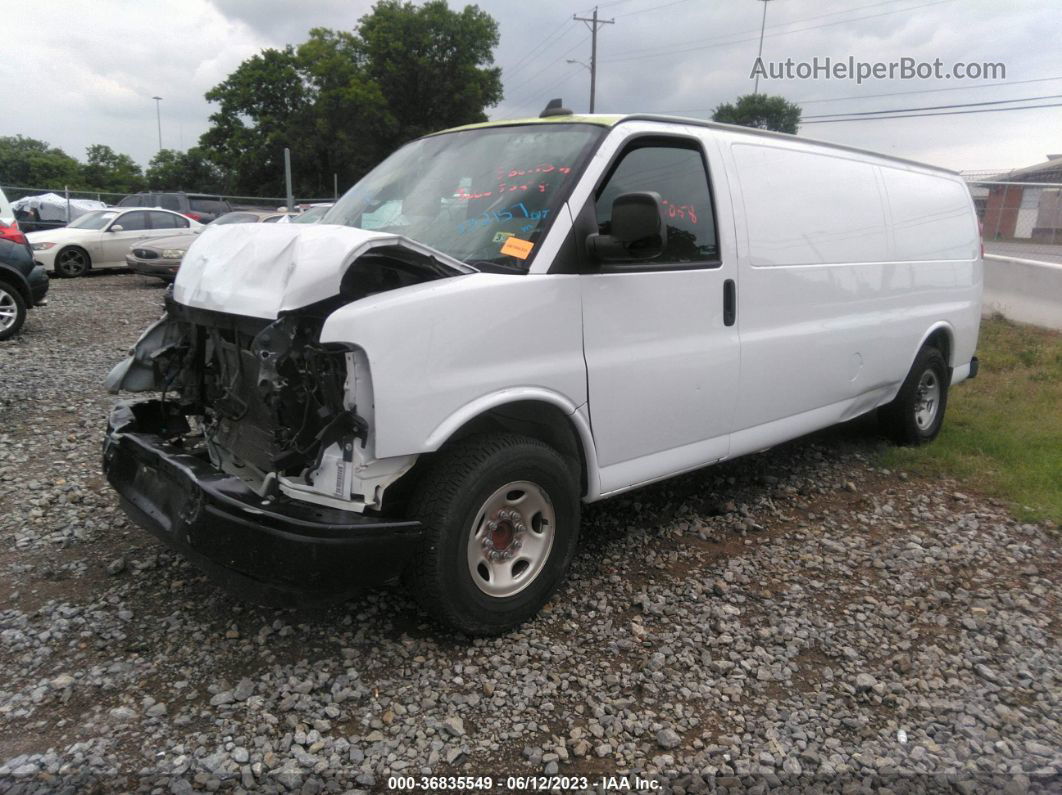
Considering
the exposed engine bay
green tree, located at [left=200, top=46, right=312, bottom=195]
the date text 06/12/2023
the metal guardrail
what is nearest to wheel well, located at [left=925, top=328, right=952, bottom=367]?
the exposed engine bay

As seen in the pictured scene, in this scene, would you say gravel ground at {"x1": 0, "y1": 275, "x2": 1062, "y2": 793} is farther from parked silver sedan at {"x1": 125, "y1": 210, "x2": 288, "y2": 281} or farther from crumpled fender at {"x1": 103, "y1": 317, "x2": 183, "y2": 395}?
parked silver sedan at {"x1": 125, "y1": 210, "x2": 288, "y2": 281}

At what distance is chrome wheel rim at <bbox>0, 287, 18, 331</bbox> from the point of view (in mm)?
9031

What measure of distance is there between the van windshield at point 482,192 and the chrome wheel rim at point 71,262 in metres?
14.5

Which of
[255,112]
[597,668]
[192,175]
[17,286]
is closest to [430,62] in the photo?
[255,112]

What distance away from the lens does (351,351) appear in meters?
2.64

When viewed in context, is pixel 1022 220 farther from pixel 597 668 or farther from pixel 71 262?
pixel 71 262

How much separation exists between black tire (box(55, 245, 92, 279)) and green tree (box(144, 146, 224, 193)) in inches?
1641

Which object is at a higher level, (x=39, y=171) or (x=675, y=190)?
(x=39, y=171)

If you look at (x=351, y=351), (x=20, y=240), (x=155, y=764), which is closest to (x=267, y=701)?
(x=155, y=764)

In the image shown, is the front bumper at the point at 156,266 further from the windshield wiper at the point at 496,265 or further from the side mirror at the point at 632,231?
the side mirror at the point at 632,231

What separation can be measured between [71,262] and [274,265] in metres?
15.8

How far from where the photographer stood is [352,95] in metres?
45.5

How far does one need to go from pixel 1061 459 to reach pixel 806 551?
9.15 ft

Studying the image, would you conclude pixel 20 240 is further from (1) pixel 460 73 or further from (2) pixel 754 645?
(1) pixel 460 73
